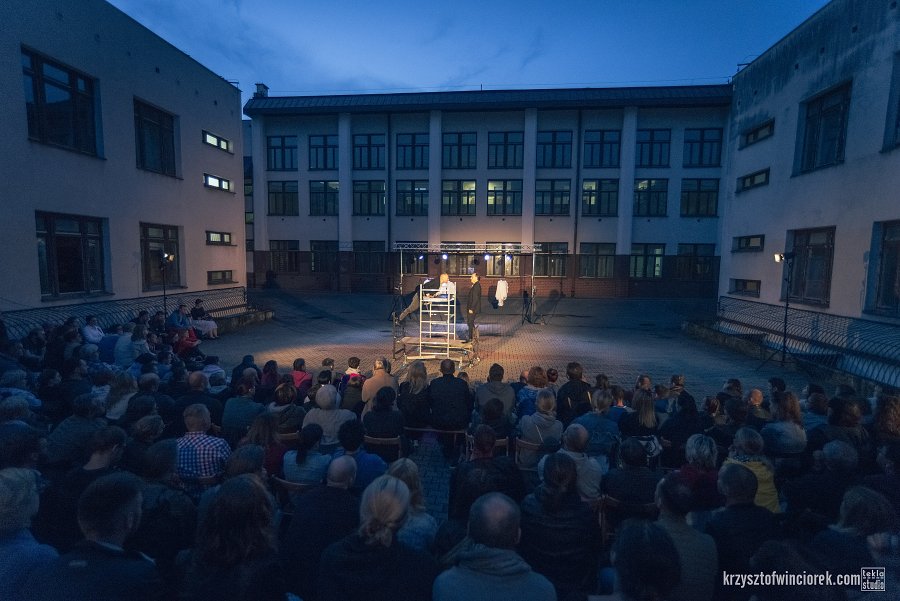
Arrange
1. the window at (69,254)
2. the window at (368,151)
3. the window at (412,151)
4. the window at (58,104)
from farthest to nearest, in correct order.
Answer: the window at (368,151)
the window at (412,151)
the window at (69,254)
the window at (58,104)

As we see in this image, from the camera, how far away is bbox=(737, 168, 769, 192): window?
17062mm

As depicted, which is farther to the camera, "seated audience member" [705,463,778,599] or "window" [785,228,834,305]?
"window" [785,228,834,305]

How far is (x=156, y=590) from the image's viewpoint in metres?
2.18

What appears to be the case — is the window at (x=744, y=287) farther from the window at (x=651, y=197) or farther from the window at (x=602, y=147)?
the window at (x=602, y=147)

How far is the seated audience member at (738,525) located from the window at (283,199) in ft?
105

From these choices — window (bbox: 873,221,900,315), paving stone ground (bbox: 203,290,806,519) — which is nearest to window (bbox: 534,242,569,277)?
paving stone ground (bbox: 203,290,806,519)

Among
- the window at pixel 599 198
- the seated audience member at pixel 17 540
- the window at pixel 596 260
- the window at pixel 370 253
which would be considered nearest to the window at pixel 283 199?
the window at pixel 370 253

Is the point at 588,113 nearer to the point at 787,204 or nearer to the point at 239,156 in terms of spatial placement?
the point at 787,204

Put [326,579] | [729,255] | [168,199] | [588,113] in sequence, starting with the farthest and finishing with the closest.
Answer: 1. [588,113]
2. [729,255]
3. [168,199]
4. [326,579]

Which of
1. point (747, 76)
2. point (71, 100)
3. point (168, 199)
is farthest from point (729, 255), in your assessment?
point (71, 100)

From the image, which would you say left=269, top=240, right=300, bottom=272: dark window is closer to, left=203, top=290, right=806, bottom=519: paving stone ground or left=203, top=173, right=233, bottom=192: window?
left=203, top=290, right=806, bottom=519: paving stone ground

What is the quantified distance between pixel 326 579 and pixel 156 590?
0.82 metres

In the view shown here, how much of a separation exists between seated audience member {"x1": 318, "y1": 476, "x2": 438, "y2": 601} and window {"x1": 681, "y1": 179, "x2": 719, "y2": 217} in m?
31.1

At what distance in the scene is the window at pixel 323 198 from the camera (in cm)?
3119
